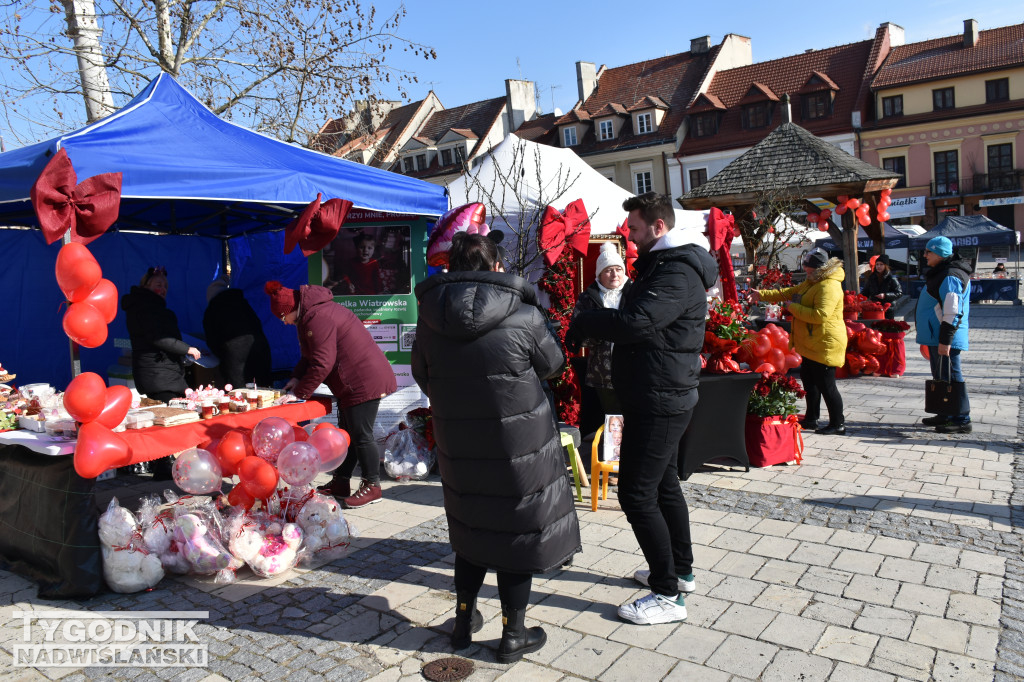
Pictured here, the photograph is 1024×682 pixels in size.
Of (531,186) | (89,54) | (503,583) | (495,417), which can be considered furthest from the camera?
(531,186)

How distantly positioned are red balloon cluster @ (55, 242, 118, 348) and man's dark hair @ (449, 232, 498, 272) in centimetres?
192

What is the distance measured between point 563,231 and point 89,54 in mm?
6146

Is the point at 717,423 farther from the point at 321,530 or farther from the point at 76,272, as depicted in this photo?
the point at 76,272

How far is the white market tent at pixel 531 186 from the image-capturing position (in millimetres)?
9023

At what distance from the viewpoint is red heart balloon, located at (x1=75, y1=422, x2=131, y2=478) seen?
3.75 meters

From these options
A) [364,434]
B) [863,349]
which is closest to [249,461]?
[364,434]

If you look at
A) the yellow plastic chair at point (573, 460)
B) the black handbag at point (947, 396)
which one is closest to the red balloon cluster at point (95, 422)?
the yellow plastic chair at point (573, 460)

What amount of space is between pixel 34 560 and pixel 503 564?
2.92 metres

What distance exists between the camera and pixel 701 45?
39.2 m

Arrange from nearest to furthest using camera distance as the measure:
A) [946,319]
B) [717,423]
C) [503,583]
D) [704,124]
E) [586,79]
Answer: [503,583]
[717,423]
[946,319]
[704,124]
[586,79]

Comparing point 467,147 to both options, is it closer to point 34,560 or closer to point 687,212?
point 687,212

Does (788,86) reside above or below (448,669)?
above

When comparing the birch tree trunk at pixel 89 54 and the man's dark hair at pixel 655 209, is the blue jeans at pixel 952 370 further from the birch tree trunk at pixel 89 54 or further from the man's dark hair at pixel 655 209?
the birch tree trunk at pixel 89 54

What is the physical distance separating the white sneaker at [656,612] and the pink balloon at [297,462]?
1.96 metres
